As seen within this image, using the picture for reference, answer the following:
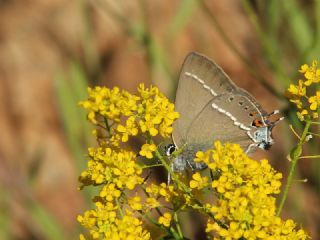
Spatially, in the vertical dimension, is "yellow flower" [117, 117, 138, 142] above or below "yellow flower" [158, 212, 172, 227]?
above

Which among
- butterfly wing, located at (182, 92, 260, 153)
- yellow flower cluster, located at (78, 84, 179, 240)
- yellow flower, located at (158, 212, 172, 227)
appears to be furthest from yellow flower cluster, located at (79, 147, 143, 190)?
butterfly wing, located at (182, 92, 260, 153)

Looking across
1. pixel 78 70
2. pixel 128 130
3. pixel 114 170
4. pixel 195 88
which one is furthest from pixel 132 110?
pixel 78 70

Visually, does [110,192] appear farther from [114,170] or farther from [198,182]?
[198,182]

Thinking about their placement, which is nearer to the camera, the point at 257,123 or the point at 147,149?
the point at 147,149

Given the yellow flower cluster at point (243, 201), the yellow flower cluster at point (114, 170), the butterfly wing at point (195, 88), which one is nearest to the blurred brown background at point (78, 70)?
the butterfly wing at point (195, 88)

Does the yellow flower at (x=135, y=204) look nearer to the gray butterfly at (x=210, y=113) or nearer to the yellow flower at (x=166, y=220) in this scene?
the yellow flower at (x=166, y=220)

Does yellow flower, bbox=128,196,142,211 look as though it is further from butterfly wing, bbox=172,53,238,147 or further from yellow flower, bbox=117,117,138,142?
butterfly wing, bbox=172,53,238,147
